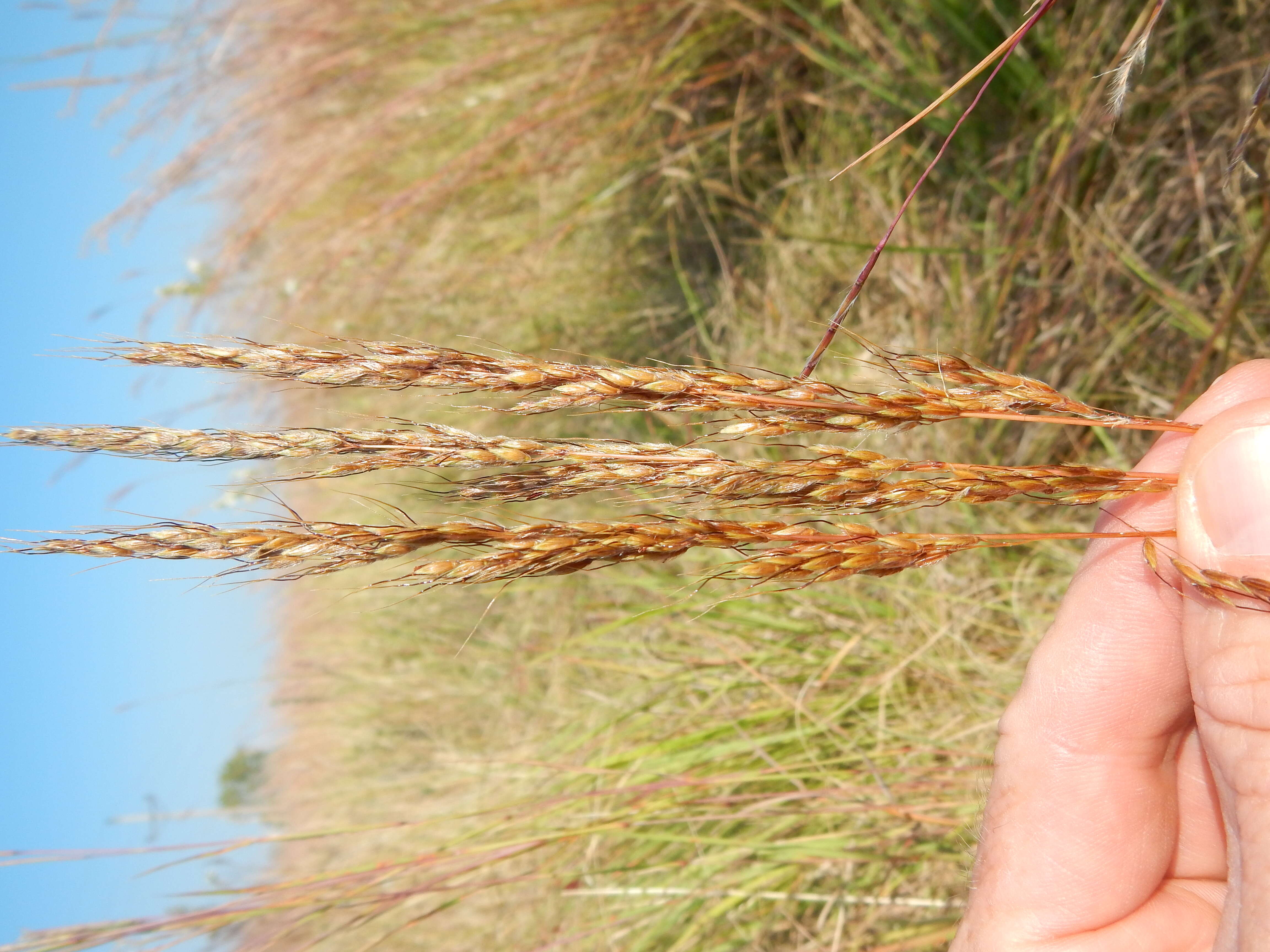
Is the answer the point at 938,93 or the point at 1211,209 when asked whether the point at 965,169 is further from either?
the point at 1211,209

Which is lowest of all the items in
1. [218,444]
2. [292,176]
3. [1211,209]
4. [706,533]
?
[1211,209]

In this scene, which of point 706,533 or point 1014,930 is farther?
point 1014,930

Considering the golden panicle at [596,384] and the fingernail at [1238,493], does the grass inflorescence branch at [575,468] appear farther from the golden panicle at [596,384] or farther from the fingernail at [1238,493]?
the fingernail at [1238,493]

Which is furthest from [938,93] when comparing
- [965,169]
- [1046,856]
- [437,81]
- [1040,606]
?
[1046,856]

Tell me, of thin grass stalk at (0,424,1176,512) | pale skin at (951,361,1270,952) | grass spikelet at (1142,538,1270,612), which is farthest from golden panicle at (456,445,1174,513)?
pale skin at (951,361,1270,952)

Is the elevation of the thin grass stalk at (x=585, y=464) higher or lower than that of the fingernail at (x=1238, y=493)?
higher

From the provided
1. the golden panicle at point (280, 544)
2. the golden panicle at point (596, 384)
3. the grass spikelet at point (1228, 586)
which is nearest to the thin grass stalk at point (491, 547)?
the golden panicle at point (280, 544)
